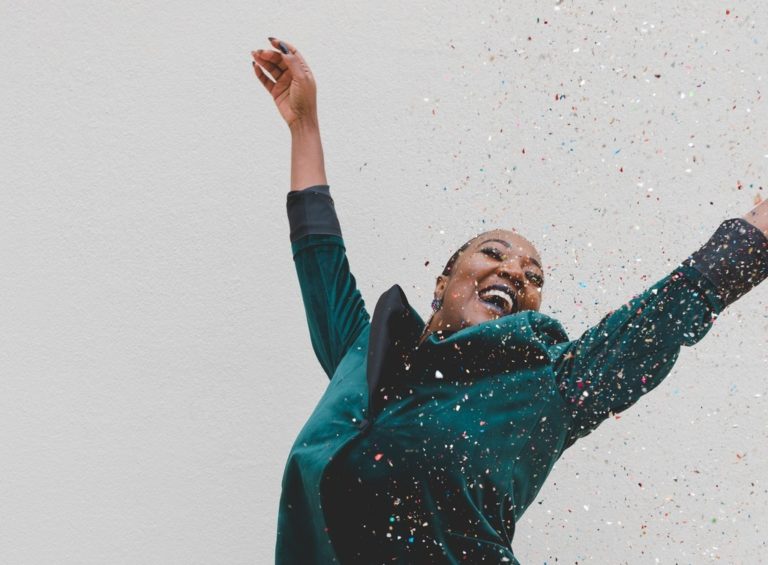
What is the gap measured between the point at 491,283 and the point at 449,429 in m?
0.22

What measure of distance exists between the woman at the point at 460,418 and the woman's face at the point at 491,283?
0.08 meters

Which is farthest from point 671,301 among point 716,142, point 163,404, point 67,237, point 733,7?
point 67,237

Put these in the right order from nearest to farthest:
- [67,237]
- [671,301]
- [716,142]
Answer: [671,301] → [716,142] → [67,237]

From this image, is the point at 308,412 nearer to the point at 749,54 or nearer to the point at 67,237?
the point at 67,237

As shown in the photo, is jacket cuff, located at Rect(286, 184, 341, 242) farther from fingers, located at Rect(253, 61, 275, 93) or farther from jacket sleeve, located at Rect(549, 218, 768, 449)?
jacket sleeve, located at Rect(549, 218, 768, 449)

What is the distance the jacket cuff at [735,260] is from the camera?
3.05 feet

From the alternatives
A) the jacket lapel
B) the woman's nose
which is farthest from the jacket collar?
the woman's nose

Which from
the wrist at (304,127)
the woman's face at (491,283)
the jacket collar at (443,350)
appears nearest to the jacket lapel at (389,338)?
the jacket collar at (443,350)

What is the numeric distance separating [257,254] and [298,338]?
0.42 ft

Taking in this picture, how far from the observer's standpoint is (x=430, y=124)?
1514mm

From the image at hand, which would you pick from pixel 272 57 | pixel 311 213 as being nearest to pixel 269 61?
pixel 272 57

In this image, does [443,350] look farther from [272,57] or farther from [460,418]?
[272,57]

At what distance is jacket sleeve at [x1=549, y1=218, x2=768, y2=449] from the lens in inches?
36.9

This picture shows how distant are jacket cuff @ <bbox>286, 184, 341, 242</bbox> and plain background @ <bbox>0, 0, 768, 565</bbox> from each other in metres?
0.24
